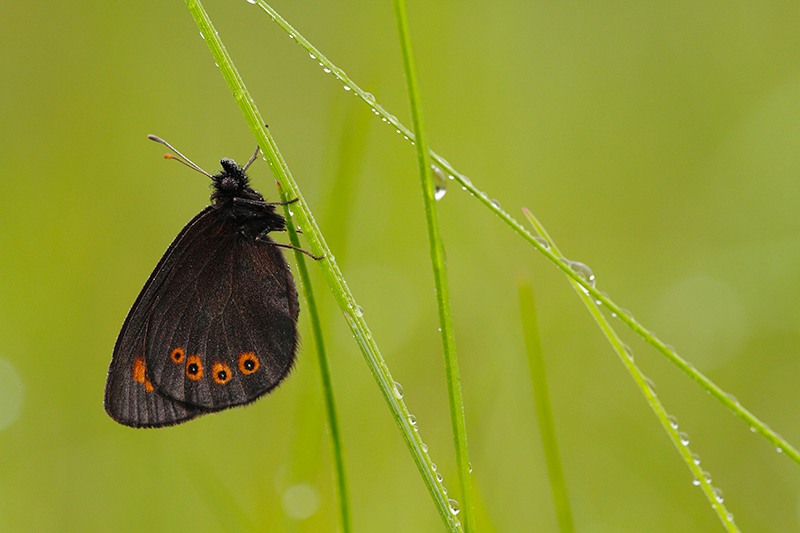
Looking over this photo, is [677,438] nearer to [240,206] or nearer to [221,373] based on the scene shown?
[221,373]

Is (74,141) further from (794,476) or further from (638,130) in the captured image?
(794,476)

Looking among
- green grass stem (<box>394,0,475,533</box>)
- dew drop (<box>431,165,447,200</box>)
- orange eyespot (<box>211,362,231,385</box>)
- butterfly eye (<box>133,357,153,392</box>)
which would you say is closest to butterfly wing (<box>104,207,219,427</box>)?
butterfly eye (<box>133,357,153,392</box>)

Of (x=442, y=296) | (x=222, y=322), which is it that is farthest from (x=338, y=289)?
(x=222, y=322)

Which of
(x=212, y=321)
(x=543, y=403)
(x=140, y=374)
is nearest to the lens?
(x=543, y=403)

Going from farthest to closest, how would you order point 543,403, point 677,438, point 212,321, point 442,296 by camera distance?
1. point 212,321
2. point 543,403
3. point 677,438
4. point 442,296

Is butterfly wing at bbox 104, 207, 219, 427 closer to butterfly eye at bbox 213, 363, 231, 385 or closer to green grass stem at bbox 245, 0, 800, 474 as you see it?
butterfly eye at bbox 213, 363, 231, 385

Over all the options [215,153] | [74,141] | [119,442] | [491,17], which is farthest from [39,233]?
[491,17]

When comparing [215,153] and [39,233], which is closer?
[39,233]
